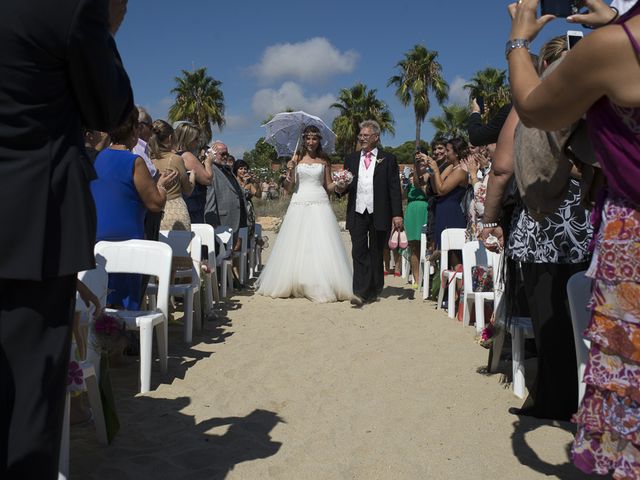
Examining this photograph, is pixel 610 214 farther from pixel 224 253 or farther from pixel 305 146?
pixel 305 146

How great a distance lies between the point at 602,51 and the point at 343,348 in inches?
175

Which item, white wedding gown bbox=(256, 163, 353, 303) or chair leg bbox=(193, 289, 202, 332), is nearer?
chair leg bbox=(193, 289, 202, 332)

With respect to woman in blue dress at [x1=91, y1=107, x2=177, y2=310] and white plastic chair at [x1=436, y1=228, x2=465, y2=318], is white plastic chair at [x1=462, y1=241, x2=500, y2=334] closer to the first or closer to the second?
white plastic chair at [x1=436, y1=228, x2=465, y2=318]

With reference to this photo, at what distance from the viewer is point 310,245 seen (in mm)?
8523

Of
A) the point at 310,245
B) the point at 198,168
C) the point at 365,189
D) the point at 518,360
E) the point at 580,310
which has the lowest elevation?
the point at 518,360

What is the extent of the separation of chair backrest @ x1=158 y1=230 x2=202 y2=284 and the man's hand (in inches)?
158

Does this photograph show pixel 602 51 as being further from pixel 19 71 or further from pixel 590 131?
pixel 19 71

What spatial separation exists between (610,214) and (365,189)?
6435 millimetres

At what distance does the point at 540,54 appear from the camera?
2.92 meters

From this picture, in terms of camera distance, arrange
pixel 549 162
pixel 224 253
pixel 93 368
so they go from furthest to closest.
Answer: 1. pixel 224 253
2. pixel 93 368
3. pixel 549 162

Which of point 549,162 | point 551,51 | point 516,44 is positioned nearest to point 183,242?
point 551,51

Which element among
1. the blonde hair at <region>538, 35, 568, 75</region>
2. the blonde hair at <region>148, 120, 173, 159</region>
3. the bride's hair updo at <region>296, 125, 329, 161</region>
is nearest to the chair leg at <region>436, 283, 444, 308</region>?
the bride's hair updo at <region>296, 125, 329, 161</region>

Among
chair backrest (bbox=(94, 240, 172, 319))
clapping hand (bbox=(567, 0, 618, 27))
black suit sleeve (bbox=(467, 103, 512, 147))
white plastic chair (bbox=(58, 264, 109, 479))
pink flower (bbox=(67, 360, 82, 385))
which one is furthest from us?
chair backrest (bbox=(94, 240, 172, 319))

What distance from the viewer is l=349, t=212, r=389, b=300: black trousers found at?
809cm
